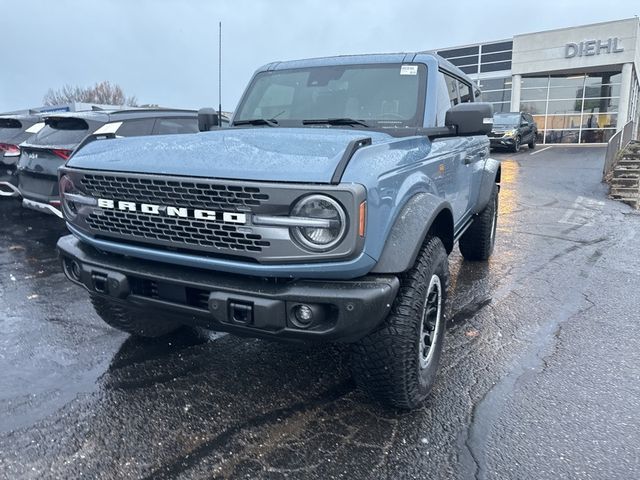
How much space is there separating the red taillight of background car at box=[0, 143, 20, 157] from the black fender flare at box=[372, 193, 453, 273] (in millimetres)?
6910

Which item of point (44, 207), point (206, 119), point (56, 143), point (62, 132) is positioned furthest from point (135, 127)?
point (206, 119)

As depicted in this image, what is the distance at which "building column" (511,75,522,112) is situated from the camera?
28359mm

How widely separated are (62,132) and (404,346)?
5679 mm

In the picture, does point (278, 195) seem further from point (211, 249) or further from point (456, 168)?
point (456, 168)

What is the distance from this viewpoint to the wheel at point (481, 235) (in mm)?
5672

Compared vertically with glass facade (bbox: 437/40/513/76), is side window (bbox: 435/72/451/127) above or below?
below

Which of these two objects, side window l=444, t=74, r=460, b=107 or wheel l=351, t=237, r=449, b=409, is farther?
side window l=444, t=74, r=460, b=107

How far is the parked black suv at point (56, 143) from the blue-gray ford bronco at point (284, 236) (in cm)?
329

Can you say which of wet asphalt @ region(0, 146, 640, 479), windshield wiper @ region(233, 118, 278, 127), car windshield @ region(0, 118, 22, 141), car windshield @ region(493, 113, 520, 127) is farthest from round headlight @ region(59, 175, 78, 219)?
car windshield @ region(493, 113, 520, 127)

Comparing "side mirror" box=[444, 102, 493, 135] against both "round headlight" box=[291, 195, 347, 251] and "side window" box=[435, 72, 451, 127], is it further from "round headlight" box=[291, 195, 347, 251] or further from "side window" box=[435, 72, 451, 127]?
"round headlight" box=[291, 195, 347, 251]

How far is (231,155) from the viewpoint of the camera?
2.50m

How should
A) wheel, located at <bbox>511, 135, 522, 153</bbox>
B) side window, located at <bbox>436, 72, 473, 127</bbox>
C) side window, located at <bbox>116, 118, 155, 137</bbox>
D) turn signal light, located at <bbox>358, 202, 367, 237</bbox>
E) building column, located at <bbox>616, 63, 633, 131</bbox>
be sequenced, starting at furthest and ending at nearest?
1. building column, located at <bbox>616, 63, 633, 131</bbox>
2. wheel, located at <bbox>511, 135, 522, 153</bbox>
3. side window, located at <bbox>116, 118, 155, 137</bbox>
4. side window, located at <bbox>436, 72, 473, 127</bbox>
5. turn signal light, located at <bbox>358, 202, 367, 237</bbox>

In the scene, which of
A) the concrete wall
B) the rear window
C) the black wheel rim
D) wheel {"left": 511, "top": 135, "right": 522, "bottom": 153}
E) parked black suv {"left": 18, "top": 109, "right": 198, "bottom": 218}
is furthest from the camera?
the concrete wall

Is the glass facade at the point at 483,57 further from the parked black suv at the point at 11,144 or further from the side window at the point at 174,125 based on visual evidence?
the parked black suv at the point at 11,144
